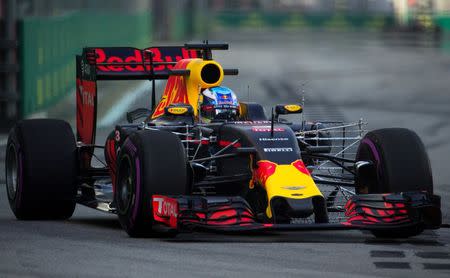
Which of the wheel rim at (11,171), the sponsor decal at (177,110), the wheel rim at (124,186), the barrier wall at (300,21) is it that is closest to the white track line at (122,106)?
the wheel rim at (11,171)

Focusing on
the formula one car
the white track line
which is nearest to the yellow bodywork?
the formula one car

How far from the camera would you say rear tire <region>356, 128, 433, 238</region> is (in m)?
12.7

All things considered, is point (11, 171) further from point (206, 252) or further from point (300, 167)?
point (206, 252)

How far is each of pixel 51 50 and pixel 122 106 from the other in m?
3.18

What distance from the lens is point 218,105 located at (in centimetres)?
1416

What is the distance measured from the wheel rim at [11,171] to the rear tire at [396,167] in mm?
3345

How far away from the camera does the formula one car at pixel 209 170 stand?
12047mm

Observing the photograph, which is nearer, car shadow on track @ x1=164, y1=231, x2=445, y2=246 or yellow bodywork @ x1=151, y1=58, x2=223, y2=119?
car shadow on track @ x1=164, y1=231, x2=445, y2=246

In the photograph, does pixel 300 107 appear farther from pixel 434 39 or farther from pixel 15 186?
pixel 434 39

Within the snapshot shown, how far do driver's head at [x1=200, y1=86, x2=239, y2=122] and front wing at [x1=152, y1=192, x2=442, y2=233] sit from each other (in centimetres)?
213

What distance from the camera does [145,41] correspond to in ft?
199

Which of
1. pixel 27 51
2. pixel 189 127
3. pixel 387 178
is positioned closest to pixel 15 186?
pixel 189 127

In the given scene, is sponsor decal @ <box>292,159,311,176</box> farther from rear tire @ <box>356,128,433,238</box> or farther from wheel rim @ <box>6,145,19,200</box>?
wheel rim @ <box>6,145,19,200</box>

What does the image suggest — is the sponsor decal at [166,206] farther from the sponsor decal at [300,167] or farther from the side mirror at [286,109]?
the side mirror at [286,109]
